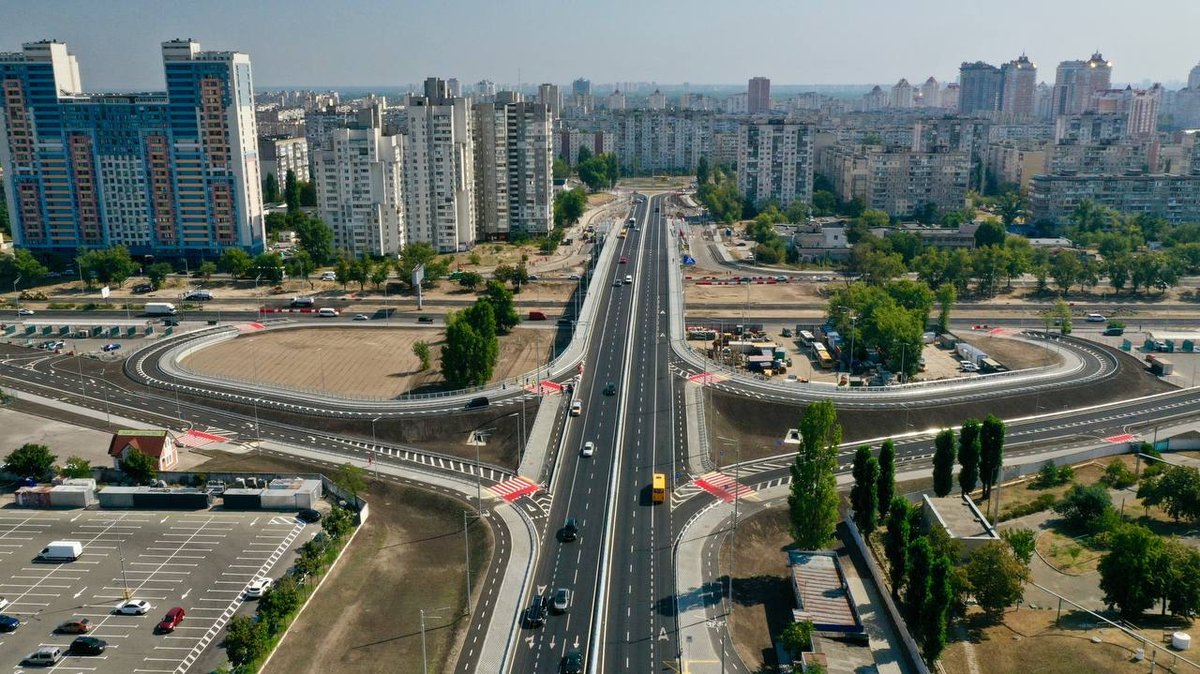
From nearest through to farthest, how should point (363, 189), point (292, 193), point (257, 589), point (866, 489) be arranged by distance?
point (257, 589) → point (866, 489) → point (363, 189) → point (292, 193)

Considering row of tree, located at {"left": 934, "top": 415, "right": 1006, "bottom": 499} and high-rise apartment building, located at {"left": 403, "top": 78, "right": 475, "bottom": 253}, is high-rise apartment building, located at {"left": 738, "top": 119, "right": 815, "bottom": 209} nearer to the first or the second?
high-rise apartment building, located at {"left": 403, "top": 78, "right": 475, "bottom": 253}

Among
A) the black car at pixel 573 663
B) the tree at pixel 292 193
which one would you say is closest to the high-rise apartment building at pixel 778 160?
the tree at pixel 292 193

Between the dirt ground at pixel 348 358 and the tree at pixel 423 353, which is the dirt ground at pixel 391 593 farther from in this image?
the tree at pixel 423 353

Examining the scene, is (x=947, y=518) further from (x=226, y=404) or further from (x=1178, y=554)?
(x=226, y=404)

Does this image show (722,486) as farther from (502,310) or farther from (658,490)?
(502,310)

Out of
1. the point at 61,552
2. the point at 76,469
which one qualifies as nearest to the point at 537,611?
the point at 61,552

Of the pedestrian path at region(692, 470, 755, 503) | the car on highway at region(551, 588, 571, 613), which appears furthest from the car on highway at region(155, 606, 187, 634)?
the pedestrian path at region(692, 470, 755, 503)
